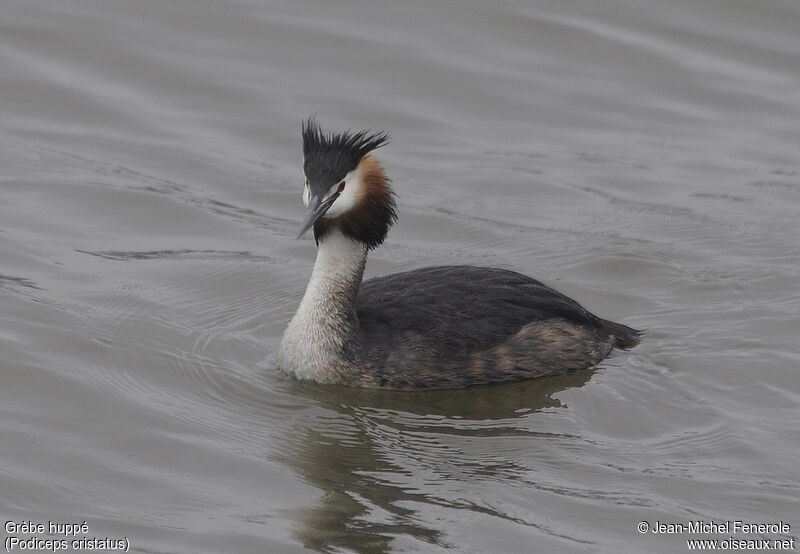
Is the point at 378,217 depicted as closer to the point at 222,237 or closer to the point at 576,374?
the point at 576,374

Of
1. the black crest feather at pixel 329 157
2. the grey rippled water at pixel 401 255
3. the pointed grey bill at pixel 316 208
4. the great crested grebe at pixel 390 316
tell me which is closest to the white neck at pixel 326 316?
the great crested grebe at pixel 390 316

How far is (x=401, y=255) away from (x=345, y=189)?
2.31m

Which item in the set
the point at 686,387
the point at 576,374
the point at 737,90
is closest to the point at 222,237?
the point at 576,374

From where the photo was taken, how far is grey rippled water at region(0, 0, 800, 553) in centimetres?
723

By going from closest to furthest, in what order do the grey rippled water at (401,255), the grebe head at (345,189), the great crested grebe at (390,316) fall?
the grey rippled water at (401,255) → the grebe head at (345,189) → the great crested grebe at (390,316)

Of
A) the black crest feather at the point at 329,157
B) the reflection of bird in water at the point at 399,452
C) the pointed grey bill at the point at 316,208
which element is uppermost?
the black crest feather at the point at 329,157

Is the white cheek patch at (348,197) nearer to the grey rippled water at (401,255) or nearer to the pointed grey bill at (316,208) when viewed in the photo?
the pointed grey bill at (316,208)

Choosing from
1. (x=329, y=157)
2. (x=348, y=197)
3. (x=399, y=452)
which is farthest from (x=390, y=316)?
(x=399, y=452)

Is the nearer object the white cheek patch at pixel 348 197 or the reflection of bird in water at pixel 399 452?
the reflection of bird in water at pixel 399 452

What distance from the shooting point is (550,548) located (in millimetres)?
6754

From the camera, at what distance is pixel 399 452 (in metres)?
7.87

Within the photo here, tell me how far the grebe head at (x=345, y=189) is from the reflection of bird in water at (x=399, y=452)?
3.28 ft

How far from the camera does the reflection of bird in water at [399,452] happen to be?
688 centimetres

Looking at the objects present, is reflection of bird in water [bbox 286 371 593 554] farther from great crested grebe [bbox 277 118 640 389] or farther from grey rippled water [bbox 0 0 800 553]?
great crested grebe [bbox 277 118 640 389]
